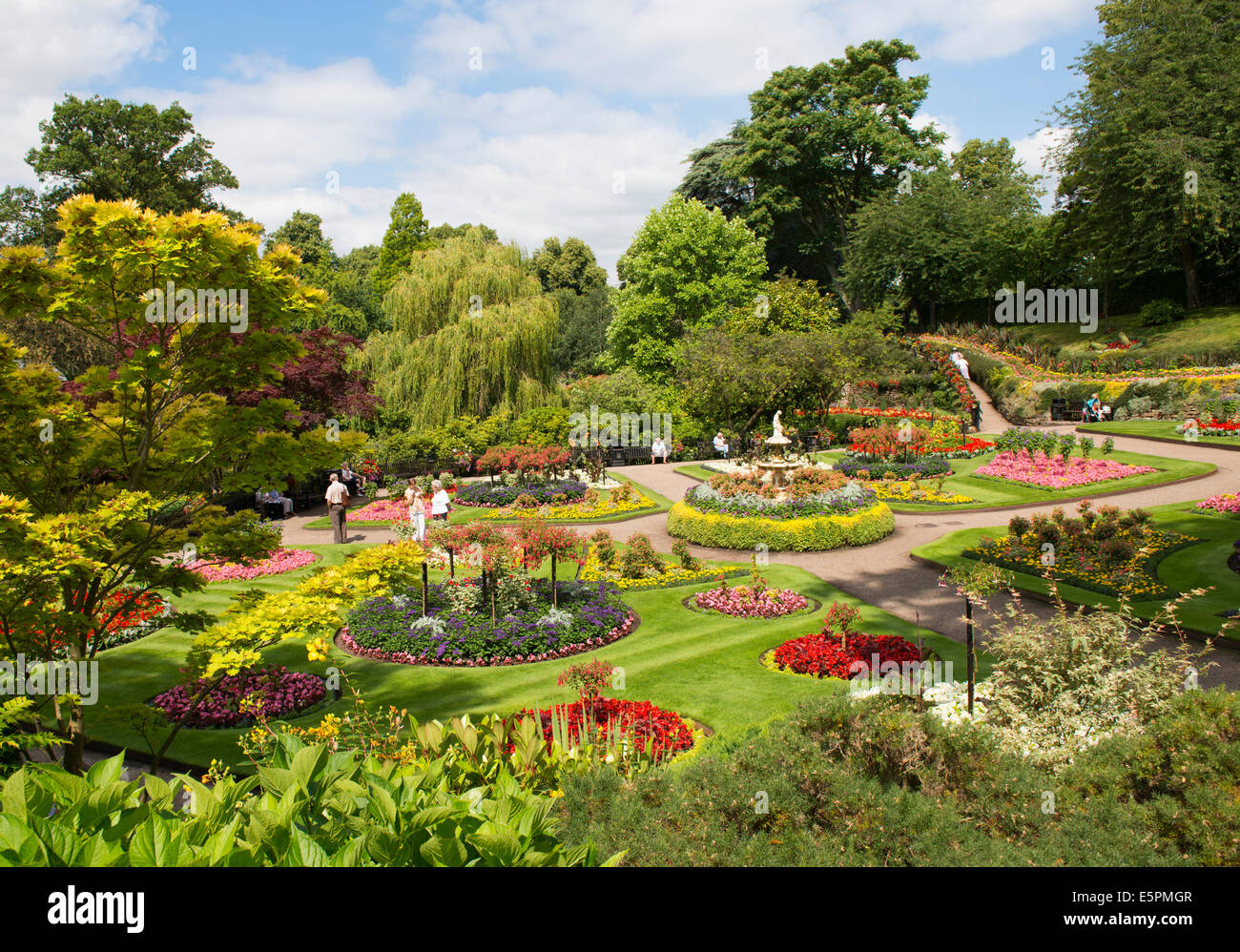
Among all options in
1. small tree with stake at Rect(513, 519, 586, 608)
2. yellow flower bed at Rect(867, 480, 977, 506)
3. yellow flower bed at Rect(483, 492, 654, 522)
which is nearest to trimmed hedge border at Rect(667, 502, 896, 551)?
yellow flower bed at Rect(867, 480, 977, 506)

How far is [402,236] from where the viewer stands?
60.4m

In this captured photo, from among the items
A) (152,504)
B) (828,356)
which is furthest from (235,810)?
(828,356)

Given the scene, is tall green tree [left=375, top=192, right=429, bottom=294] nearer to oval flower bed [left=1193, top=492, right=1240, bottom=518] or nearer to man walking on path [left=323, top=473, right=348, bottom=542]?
man walking on path [left=323, top=473, right=348, bottom=542]

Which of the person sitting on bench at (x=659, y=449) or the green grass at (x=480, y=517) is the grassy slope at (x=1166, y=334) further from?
the green grass at (x=480, y=517)

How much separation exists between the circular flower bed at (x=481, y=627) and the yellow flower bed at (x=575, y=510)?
850 centimetres

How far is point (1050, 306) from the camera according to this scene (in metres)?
46.7

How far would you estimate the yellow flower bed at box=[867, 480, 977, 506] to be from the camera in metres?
20.6

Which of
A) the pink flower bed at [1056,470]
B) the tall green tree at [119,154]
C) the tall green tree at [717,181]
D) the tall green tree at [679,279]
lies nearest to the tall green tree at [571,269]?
the tall green tree at [717,181]

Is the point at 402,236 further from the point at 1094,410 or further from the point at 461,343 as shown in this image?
the point at 1094,410

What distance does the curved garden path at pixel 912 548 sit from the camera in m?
11.9

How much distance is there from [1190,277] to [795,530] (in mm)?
33754

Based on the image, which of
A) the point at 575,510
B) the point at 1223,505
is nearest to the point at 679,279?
the point at 575,510

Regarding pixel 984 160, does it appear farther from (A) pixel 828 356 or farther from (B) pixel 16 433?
(B) pixel 16 433
